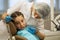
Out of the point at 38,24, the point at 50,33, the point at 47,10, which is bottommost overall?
the point at 50,33

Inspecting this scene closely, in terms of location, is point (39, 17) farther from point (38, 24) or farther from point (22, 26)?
point (22, 26)

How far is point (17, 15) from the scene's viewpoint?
1.02 m

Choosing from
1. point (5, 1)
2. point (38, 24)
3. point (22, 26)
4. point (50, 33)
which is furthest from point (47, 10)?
point (5, 1)

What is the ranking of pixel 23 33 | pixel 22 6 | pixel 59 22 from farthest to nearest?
pixel 59 22, pixel 22 6, pixel 23 33

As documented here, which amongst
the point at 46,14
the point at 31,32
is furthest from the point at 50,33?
the point at 31,32

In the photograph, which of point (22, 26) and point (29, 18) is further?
point (29, 18)

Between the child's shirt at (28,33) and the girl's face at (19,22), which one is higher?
the girl's face at (19,22)

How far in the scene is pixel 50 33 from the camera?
1562 mm

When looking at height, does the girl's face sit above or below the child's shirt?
above

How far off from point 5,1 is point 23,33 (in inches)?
46.9

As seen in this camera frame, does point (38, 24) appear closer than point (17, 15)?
No

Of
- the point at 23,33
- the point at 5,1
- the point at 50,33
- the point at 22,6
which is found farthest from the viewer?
the point at 5,1

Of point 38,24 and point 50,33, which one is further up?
point 38,24

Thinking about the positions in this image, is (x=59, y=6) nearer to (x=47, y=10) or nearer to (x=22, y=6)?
(x=47, y=10)
